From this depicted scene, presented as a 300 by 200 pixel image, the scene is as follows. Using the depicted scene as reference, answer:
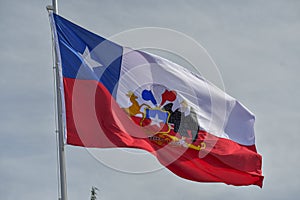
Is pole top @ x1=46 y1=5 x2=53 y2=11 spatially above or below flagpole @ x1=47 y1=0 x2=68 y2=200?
above

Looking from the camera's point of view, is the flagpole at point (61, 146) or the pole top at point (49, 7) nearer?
the flagpole at point (61, 146)

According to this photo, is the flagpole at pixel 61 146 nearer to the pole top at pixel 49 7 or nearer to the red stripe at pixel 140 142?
the red stripe at pixel 140 142

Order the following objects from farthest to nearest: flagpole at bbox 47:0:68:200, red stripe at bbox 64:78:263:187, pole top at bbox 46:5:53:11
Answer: pole top at bbox 46:5:53:11 < red stripe at bbox 64:78:263:187 < flagpole at bbox 47:0:68:200

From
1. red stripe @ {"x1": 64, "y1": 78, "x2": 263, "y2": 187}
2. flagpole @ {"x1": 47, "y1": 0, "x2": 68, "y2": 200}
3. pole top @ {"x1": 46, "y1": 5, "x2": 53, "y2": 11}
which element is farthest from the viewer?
pole top @ {"x1": 46, "y1": 5, "x2": 53, "y2": 11}

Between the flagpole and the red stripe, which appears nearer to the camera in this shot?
the flagpole

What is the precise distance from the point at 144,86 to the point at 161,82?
61 centimetres

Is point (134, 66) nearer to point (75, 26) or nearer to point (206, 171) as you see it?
point (75, 26)

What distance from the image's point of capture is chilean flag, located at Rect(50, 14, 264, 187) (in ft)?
73.5

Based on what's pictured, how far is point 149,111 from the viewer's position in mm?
23859

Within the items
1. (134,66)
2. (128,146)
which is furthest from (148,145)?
(134,66)

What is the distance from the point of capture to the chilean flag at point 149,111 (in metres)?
22.4

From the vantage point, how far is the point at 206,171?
24.0 meters

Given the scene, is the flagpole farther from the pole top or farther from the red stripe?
the pole top

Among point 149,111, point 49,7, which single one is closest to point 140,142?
point 149,111
